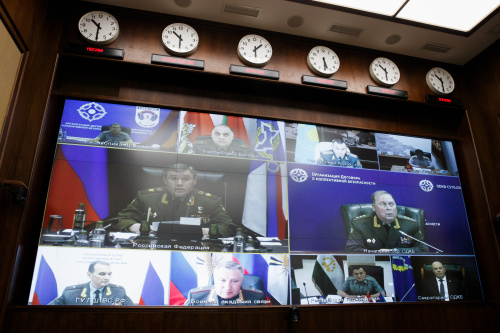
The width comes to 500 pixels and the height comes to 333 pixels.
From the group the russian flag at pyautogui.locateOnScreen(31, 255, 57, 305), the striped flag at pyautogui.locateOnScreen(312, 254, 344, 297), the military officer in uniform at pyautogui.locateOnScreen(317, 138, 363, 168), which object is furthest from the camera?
the military officer in uniform at pyautogui.locateOnScreen(317, 138, 363, 168)

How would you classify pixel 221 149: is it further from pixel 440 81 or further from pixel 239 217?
pixel 440 81

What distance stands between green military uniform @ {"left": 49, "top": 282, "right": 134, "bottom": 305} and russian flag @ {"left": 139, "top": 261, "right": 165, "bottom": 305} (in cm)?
12

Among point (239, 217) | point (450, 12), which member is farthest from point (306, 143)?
point (450, 12)

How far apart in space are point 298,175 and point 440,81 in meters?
2.15

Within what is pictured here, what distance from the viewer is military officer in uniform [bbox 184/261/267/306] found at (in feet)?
9.52

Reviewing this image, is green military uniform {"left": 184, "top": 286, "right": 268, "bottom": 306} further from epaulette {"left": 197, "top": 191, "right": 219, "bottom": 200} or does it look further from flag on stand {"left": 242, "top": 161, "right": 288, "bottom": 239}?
epaulette {"left": 197, "top": 191, "right": 219, "bottom": 200}

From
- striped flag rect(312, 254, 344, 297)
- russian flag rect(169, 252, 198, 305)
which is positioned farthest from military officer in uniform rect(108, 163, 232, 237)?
striped flag rect(312, 254, 344, 297)

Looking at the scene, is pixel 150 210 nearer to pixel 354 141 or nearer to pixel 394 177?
pixel 354 141

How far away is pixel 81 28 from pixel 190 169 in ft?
5.43

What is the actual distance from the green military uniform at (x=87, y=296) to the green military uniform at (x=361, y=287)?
1.92 meters

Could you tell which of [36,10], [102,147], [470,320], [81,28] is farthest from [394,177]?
[36,10]

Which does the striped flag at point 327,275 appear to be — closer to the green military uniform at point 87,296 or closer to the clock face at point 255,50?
the green military uniform at point 87,296

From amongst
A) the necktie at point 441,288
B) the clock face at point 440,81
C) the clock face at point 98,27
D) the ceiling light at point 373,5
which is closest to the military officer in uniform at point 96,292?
the clock face at point 98,27

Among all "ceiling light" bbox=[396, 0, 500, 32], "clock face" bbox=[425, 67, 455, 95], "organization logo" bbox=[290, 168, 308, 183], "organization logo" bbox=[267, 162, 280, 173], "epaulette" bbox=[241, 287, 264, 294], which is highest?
"ceiling light" bbox=[396, 0, 500, 32]
